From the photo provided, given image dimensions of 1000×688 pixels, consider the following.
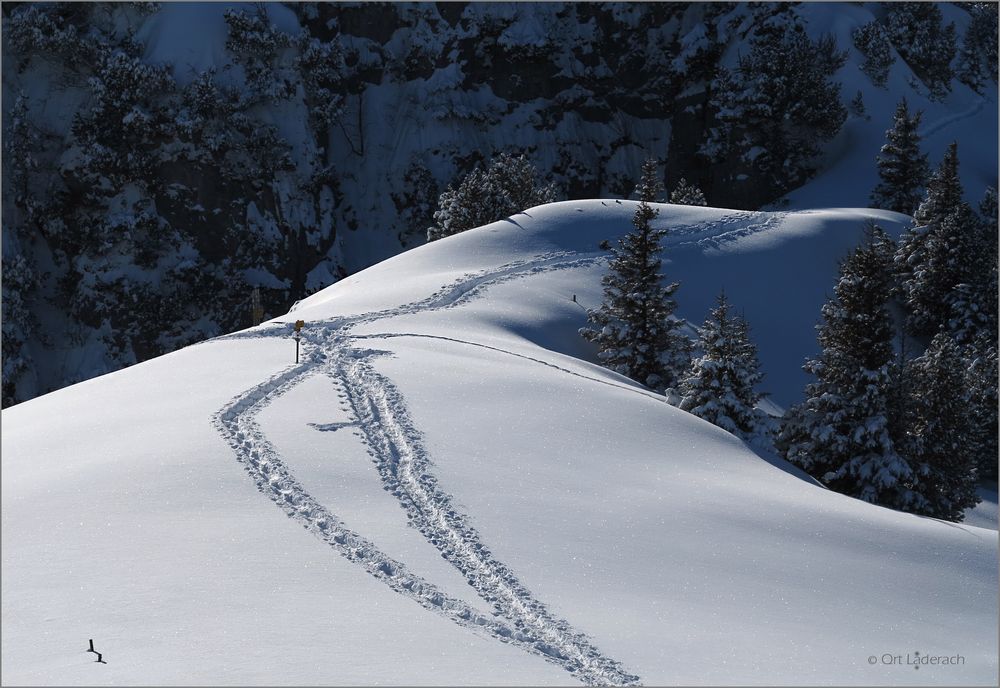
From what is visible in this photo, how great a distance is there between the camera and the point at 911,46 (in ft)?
221

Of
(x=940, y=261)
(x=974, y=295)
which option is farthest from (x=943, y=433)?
(x=940, y=261)

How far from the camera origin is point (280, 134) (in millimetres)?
67938

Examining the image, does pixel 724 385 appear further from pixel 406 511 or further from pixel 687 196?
pixel 687 196

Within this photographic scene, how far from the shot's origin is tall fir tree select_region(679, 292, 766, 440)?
72.3 feet

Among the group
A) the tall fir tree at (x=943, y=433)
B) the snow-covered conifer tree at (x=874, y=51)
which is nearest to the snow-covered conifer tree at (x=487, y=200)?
the tall fir tree at (x=943, y=433)

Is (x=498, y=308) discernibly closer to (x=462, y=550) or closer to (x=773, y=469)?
(x=773, y=469)

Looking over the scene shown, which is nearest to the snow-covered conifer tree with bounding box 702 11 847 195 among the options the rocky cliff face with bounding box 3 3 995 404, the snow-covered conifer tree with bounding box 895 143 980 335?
the rocky cliff face with bounding box 3 3 995 404

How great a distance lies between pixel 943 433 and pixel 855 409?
181 inches

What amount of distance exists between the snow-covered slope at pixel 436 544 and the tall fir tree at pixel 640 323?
23.4ft

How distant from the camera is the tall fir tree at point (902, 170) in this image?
50.8 m

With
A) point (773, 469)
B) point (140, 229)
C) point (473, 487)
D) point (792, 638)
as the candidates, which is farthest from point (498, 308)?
point (140, 229)

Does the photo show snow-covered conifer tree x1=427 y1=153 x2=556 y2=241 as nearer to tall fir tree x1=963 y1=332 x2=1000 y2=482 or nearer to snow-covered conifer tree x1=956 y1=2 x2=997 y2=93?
tall fir tree x1=963 y1=332 x2=1000 y2=482

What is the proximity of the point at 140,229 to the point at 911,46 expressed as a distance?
6270cm

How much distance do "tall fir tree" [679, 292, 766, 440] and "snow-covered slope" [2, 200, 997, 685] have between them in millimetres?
2648
